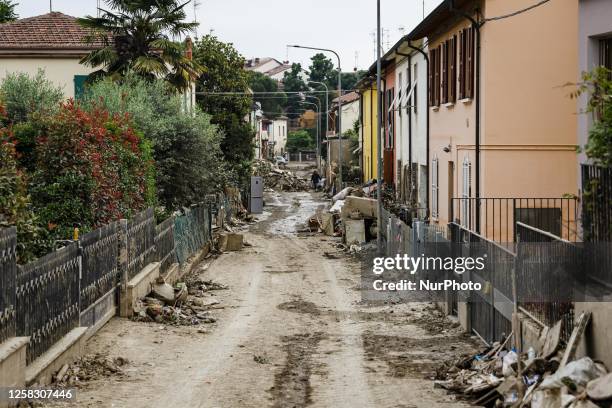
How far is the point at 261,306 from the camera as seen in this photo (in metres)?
20.4

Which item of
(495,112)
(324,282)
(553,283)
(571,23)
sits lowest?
(324,282)

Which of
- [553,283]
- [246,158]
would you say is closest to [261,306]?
[553,283]

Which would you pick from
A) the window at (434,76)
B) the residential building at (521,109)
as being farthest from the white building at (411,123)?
the residential building at (521,109)

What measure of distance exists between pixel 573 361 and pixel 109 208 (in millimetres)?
10704

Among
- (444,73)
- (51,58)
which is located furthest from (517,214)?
(51,58)

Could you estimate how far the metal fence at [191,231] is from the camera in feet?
83.7

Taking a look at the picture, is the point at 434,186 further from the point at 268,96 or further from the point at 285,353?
the point at 268,96

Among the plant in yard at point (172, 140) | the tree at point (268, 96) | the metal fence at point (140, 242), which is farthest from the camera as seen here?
the tree at point (268, 96)

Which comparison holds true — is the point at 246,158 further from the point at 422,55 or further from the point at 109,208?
the point at 109,208

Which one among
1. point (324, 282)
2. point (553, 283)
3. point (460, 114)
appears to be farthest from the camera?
point (324, 282)

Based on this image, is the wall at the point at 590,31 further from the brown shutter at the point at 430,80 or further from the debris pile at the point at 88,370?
the brown shutter at the point at 430,80

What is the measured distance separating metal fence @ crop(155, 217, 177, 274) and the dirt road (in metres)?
1.42

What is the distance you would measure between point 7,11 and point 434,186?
105 feet

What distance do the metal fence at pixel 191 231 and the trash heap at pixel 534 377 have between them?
13.5 metres
